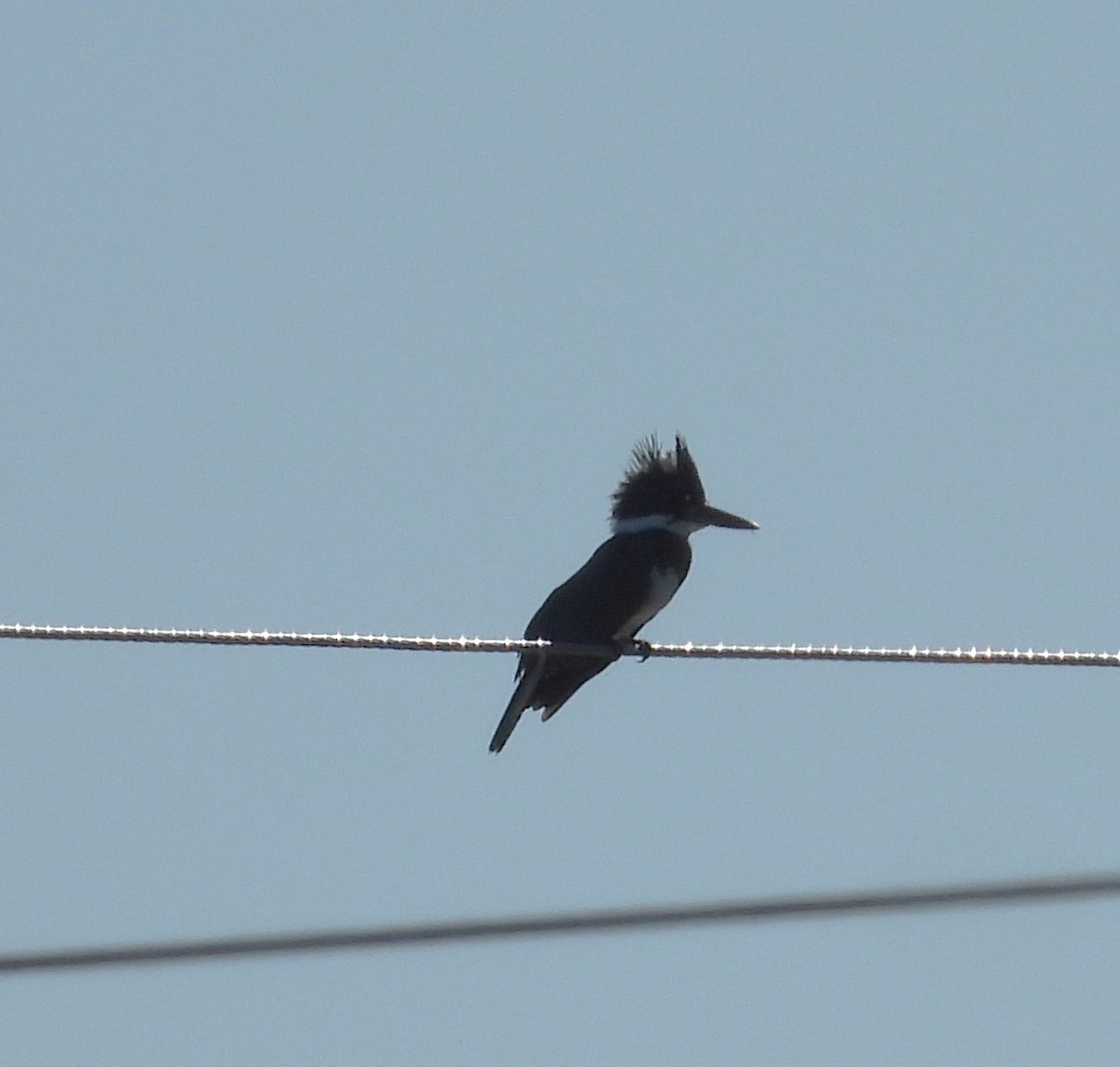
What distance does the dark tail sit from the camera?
7.65 m

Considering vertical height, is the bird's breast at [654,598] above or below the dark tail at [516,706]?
above

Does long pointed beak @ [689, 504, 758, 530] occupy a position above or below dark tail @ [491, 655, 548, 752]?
above

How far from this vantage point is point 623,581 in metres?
7.82

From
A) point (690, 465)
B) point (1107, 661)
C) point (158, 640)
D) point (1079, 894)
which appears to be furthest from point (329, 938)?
point (690, 465)

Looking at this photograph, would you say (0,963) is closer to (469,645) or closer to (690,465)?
(469,645)

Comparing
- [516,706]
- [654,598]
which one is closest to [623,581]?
[654,598]

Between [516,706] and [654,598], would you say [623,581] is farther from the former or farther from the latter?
[516,706]

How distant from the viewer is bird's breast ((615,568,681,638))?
7740 mm

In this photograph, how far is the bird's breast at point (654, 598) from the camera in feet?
25.4

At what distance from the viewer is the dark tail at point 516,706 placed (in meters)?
7.65

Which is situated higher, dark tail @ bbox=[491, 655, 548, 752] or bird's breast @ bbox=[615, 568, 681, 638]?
bird's breast @ bbox=[615, 568, 681, 638]

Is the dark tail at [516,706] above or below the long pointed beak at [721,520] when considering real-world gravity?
below

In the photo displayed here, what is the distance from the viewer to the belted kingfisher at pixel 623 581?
7684 mm

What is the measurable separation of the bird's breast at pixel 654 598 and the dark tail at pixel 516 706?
0.30 m
